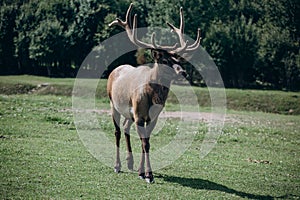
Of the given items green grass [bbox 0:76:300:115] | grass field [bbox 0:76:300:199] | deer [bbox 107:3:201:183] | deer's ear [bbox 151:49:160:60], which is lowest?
green grass [bbox 0:76:300:115]

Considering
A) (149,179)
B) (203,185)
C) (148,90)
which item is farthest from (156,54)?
(203,185)

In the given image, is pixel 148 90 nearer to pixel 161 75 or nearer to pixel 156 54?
pixel 161 75

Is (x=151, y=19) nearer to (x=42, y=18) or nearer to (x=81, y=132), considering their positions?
(x=42, y=18)

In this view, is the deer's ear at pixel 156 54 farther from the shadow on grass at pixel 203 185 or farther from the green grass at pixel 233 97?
the green grass at pixel 233 97

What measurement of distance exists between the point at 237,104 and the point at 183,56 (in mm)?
28970

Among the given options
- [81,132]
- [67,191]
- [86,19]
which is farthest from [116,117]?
[86,19]

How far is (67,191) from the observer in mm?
11914

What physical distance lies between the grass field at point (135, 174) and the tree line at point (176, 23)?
2974cm

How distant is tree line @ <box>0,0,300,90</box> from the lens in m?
53.6

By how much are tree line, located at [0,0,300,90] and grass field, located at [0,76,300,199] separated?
2974 cm

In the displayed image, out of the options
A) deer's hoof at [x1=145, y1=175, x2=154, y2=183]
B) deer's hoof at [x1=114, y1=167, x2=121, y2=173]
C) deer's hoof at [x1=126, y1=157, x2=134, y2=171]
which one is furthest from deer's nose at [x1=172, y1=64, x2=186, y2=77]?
deer's hoof at [x1=114, y1=167, x2=121, y2=173]

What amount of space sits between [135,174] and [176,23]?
42.7 m

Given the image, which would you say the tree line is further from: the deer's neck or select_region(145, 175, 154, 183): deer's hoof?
select_region(145, 175, 154, 183): deer's hoof

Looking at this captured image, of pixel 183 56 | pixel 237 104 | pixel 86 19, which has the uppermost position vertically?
pixel 183 56
